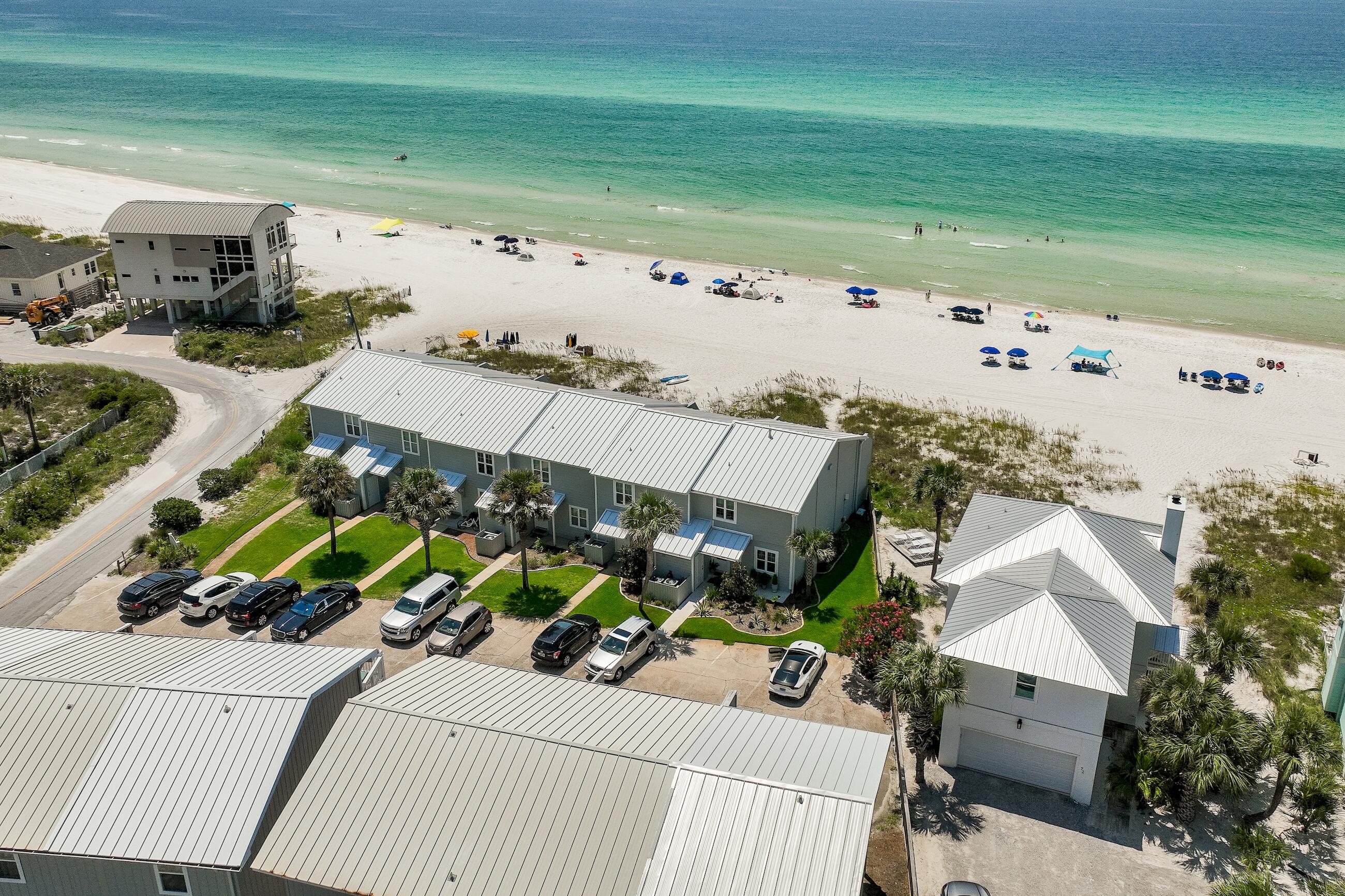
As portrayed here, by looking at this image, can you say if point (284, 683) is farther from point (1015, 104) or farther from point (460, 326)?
point (1015, 104)

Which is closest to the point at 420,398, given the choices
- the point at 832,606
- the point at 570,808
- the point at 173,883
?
the point at 832,606

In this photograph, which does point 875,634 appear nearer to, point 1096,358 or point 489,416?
point 489,416

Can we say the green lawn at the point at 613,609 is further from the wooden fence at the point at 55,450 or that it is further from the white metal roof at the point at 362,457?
the wooden fence at the point at 55,450

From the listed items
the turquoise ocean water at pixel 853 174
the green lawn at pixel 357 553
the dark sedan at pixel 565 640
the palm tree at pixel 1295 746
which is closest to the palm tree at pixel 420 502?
the green lawn at pixel 357 553

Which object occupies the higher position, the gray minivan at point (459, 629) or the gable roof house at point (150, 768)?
the gable roof house at point (150, 768)

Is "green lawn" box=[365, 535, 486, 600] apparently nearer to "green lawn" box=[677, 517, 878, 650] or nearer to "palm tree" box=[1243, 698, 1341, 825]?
"green lawn" box=[677, 517, 878, 650]

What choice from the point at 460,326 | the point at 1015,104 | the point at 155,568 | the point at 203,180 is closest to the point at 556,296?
the point at 460,326

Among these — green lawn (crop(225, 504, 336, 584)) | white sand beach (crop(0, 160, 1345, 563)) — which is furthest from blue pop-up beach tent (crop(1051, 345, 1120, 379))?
green lawn (crop(225, 504, 336, 584))
